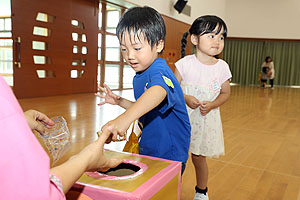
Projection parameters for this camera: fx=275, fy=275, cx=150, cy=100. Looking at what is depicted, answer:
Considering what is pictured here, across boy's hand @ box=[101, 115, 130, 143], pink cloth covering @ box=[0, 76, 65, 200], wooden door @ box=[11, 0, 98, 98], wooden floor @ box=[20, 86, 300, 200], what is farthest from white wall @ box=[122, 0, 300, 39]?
pink cloth covering @ box=[0, 76, 65, 200]

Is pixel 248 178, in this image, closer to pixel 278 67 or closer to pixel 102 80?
pixel 102 80

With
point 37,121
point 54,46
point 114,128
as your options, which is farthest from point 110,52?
point 114,128

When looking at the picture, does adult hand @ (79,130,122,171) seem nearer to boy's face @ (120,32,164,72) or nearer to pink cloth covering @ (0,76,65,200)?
pink cloth covering @ (0,76,65,200)

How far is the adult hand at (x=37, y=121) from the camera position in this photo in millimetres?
825

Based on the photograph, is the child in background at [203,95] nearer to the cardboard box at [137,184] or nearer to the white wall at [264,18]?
the cardboard box at [137,184]

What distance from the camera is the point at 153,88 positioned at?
0.88 meters

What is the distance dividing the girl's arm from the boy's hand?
808 mm

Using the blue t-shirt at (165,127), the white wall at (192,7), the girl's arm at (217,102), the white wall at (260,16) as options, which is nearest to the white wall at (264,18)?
the white wall at (260,16)

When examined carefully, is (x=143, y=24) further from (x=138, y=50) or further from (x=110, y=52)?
(x=110, y=52)

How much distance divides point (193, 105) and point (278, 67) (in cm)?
1347

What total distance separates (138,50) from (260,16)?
1266 cm

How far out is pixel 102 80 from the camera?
7.47 m

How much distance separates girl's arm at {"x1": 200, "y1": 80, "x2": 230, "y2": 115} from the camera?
1.51 m

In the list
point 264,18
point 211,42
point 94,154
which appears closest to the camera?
point 94,154
